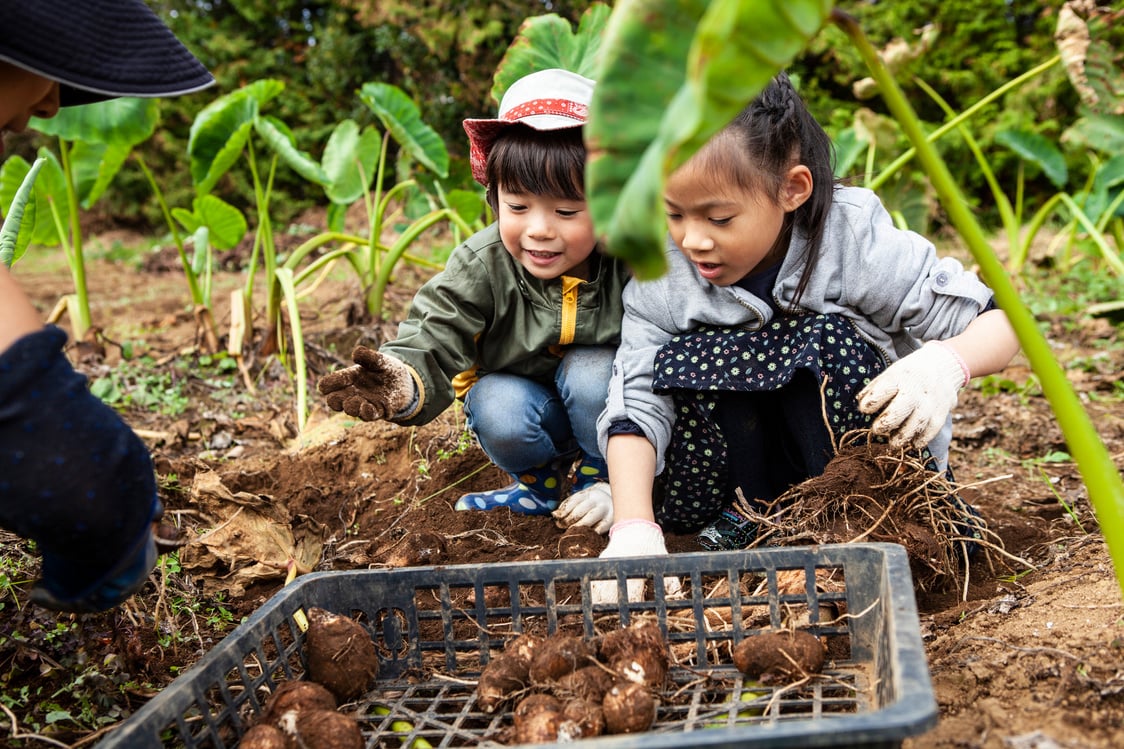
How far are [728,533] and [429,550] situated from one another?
0.52 metres

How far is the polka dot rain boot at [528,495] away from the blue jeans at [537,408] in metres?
0.05

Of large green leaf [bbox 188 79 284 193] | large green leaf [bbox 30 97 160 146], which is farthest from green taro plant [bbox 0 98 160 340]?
large green leaf [bbox 188 79 284 193]

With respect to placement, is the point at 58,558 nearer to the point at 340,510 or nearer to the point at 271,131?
the point at 340,510

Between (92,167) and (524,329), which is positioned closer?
(524,329)

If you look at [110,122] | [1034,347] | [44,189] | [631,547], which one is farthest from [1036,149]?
[1034,347]

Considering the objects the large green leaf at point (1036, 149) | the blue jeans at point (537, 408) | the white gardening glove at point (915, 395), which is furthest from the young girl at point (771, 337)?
the large green leaf at point (1036, 149)

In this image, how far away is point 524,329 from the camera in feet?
5.87

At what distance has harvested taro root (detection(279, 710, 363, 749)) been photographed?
1.03 meters

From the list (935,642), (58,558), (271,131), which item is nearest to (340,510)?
(58,558)

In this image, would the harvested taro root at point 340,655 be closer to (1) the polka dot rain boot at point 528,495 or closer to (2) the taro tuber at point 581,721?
(2) the taro tuber at point 581,721

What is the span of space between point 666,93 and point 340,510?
133cm

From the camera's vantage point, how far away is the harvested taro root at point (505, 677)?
1.14 meters

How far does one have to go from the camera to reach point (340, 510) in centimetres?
190

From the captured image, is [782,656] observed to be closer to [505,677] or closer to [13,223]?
[505,677]
